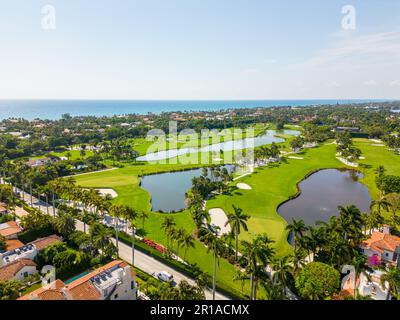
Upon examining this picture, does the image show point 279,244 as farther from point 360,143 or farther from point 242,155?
point 360,143

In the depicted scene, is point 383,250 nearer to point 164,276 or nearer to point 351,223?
point 351,223

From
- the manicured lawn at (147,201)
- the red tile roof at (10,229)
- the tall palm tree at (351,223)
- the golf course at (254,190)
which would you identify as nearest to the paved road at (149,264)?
the manicured lawn at (147,201)

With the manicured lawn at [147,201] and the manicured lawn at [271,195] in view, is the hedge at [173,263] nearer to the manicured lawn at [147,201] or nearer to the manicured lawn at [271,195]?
the manicured lawn at [147,201]

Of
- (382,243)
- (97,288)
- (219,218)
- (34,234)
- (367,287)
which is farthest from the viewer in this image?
(219,218)

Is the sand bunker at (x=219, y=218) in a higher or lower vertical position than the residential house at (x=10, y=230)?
lower

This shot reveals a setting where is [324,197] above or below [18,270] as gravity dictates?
below

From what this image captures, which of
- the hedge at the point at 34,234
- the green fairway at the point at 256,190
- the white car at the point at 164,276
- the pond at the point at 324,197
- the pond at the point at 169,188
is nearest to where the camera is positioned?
the white car at the point at 164,276

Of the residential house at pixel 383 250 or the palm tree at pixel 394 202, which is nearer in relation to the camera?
the residential house at pixel 383 250

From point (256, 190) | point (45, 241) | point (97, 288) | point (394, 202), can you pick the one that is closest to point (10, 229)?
point (45, 241)
